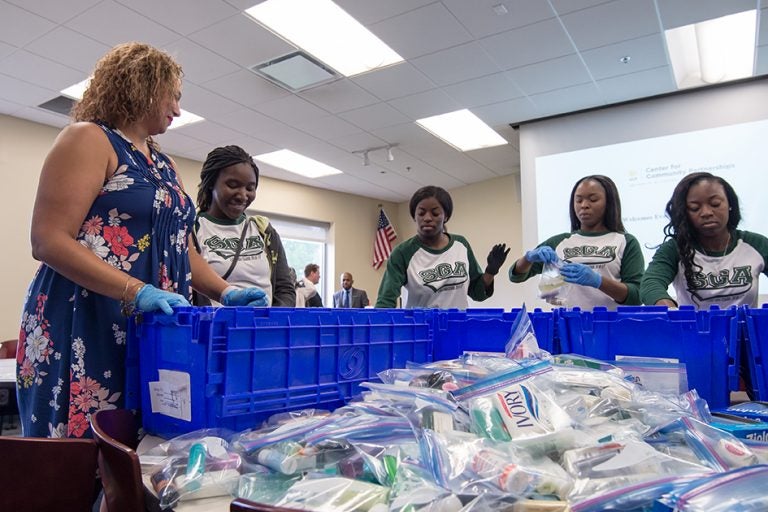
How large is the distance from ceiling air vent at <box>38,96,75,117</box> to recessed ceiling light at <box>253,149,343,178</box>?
1991 mm

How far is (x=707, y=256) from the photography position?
1.70 m

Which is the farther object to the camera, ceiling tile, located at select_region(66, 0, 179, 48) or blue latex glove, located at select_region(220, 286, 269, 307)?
ceiling tile, located at select_region(66, 0, 179, 48)

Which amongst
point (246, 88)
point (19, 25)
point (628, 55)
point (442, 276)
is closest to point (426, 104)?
point (246, 88)

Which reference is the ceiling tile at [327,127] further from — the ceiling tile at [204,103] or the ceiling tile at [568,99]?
the ceiling tile at [568,99]

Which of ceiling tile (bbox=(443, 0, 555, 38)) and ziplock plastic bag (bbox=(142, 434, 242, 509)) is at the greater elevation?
ceiling tile (bbox=(443, 0, 555, 38))

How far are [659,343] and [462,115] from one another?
4.64 meters

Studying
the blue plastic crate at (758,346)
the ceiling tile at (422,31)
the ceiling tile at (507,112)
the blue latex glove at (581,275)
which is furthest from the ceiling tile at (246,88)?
the blue plastic crate at (758,346)

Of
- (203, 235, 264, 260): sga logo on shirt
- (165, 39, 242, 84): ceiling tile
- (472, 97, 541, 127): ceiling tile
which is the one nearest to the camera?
(203, 235, 264, 260): sga logo on shirt

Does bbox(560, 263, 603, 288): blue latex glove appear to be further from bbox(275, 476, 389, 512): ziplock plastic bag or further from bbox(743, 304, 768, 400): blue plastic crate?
bbox(275, 476, 389, 512): ziplock plastic bag

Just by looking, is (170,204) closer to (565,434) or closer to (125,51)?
(125,51)

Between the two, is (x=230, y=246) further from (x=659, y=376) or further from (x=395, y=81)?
(x=395, y=81)

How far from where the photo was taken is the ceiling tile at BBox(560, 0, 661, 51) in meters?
3.39

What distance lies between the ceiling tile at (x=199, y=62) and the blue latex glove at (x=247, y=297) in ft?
10.2

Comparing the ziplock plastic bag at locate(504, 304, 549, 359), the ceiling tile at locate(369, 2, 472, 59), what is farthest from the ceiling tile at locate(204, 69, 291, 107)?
the ziplock plastic bag at locate(504, 304, 549, 359)
